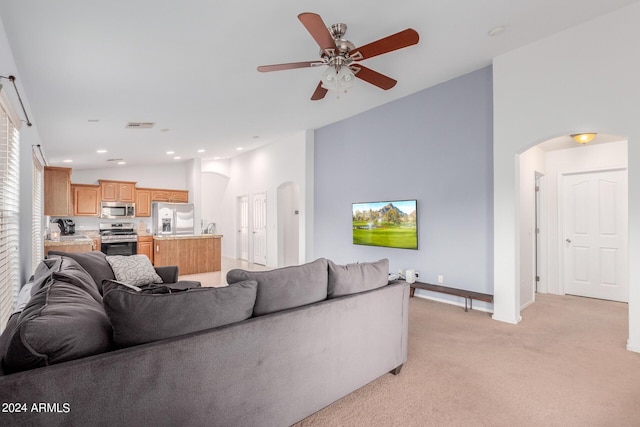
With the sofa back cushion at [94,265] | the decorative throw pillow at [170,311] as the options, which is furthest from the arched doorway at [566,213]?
the sofa back cushion at [94,265]

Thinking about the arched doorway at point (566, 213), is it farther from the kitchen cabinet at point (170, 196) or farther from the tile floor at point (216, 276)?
the kitchen cabinet at point (170, 196)

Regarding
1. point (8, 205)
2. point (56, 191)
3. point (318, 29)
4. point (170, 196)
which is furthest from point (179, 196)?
point (318, 29)

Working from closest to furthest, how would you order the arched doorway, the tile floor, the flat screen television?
the arched doorway
the flat screen television
the tile floor

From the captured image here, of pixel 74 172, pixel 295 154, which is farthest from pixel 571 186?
pixel 74 172

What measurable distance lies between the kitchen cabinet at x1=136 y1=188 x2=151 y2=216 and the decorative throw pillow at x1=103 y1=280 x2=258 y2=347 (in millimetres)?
7475

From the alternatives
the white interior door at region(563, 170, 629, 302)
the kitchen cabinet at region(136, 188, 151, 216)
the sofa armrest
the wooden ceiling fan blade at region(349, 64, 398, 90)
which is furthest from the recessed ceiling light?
the kitchen cabinet at region(136, 188, 151, 216)

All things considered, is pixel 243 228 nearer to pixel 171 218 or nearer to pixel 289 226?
pixel 289 226

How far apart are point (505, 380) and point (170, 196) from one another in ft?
27.6

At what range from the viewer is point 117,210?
8102mm

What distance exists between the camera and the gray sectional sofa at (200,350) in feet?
3.76

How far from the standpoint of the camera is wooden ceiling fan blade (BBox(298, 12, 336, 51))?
83.0 inches

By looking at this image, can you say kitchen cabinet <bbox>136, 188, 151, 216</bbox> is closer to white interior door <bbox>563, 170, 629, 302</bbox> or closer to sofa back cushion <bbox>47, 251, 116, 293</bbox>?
sofa back cushion <bbox>47, 251, 116, 293</bbox>

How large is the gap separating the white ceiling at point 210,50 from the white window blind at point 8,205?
1.50 ft

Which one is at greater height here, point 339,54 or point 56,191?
point 339,54
